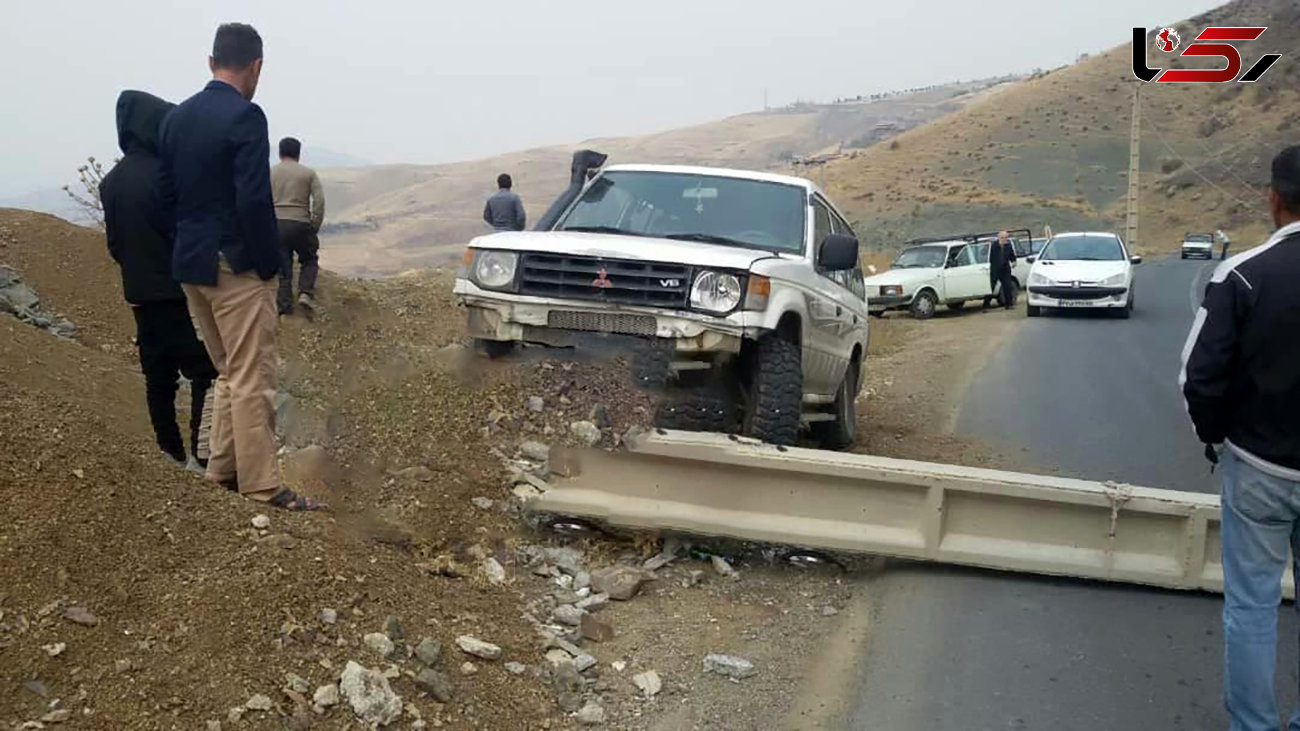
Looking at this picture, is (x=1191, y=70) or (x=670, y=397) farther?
(x=1191, y=70)

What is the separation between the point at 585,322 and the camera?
20.9 ft

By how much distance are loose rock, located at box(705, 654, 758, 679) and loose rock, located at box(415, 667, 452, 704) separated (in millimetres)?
1171

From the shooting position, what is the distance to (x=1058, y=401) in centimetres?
1158

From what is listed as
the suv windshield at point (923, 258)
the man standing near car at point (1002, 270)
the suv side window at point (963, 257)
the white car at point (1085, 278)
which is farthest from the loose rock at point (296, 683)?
the man standing near car at point (1002, 270)

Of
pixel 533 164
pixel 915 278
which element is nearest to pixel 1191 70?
pixel 533 164

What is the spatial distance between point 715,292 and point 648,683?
245cm

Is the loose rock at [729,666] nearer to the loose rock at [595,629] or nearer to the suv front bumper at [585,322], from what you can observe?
the loose rock at [595,629]

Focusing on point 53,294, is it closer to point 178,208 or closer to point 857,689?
point 178,208

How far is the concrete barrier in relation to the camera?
5.54m

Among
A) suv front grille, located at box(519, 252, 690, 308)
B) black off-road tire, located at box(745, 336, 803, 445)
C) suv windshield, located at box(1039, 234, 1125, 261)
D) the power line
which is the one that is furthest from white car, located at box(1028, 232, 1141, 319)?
the power line

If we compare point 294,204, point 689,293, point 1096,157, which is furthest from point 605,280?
point 1096,157

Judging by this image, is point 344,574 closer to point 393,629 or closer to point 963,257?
point 393,629

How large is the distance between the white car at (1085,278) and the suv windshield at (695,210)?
1449cm

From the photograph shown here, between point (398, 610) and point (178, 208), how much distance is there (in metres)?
2.00
